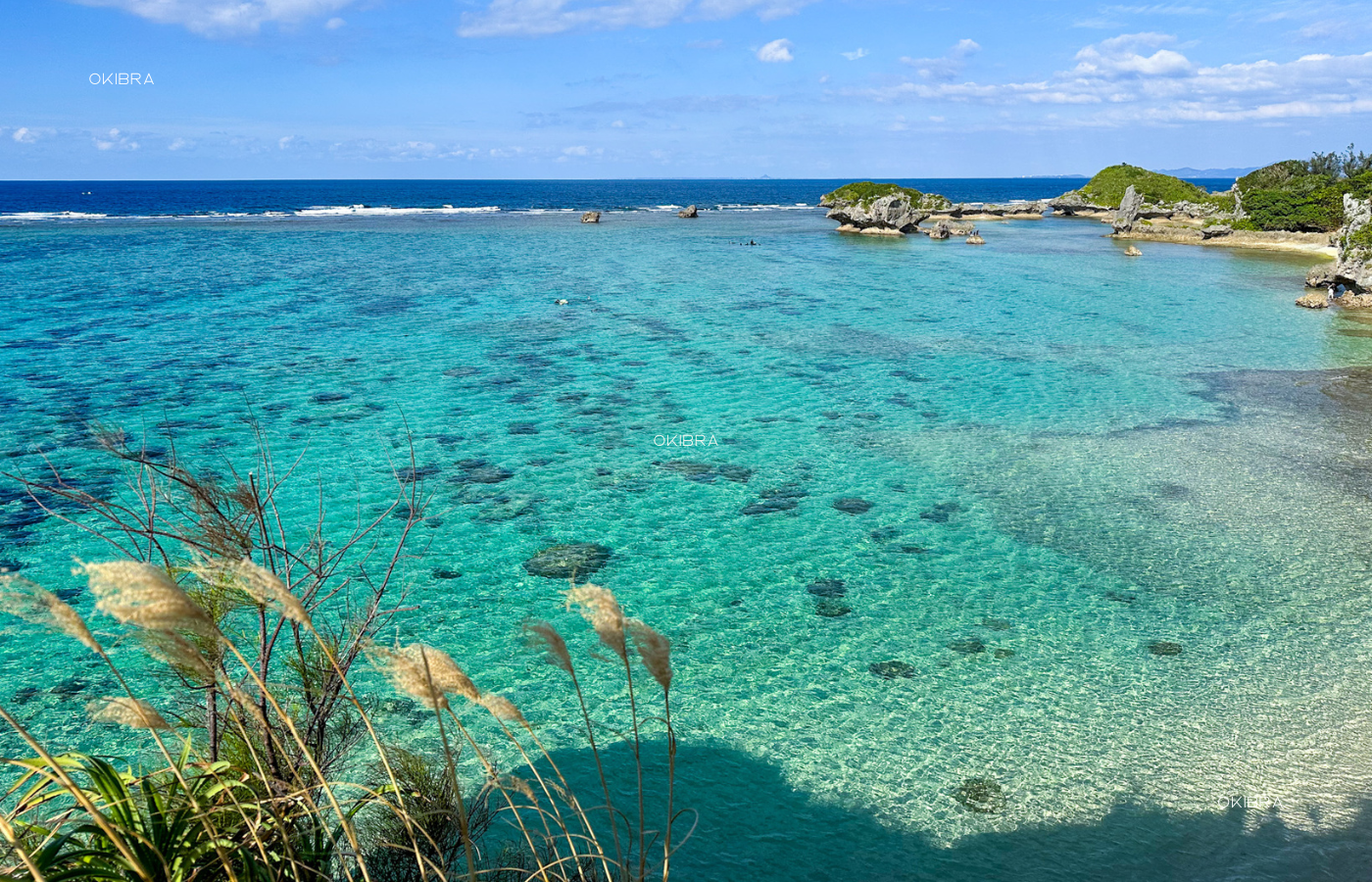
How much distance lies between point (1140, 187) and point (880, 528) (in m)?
85.6

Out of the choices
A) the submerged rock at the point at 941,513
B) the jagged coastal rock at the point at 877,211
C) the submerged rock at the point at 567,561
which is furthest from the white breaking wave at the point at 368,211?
the submerged rock at the point at 941,513

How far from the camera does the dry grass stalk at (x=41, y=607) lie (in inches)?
93.5

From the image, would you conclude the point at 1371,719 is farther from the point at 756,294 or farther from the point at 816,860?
the point at 756,294

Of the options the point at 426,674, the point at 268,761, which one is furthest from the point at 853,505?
the point at 426,674

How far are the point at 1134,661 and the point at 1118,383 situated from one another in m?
13.2

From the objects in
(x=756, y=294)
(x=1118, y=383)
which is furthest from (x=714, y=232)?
(x=1118, y=383)

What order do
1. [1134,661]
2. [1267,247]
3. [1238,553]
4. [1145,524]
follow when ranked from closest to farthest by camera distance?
[1134,661] → [1238,553] → [1145,524] → [1267,247]

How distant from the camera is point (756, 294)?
1312 inches

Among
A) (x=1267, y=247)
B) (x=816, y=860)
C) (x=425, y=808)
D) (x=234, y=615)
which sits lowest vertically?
(x=816, y=860)

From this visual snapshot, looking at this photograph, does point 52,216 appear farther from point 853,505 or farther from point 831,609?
point 831,609

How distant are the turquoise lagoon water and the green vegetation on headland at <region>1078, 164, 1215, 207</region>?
57.7m

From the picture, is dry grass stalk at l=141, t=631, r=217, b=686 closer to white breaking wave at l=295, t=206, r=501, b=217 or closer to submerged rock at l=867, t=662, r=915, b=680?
submerged rock at l=867, t=662, r=915, b=680

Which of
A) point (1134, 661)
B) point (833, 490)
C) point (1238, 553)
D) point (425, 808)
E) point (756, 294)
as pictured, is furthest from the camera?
point (756, 294)

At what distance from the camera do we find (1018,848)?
6.06 metres
